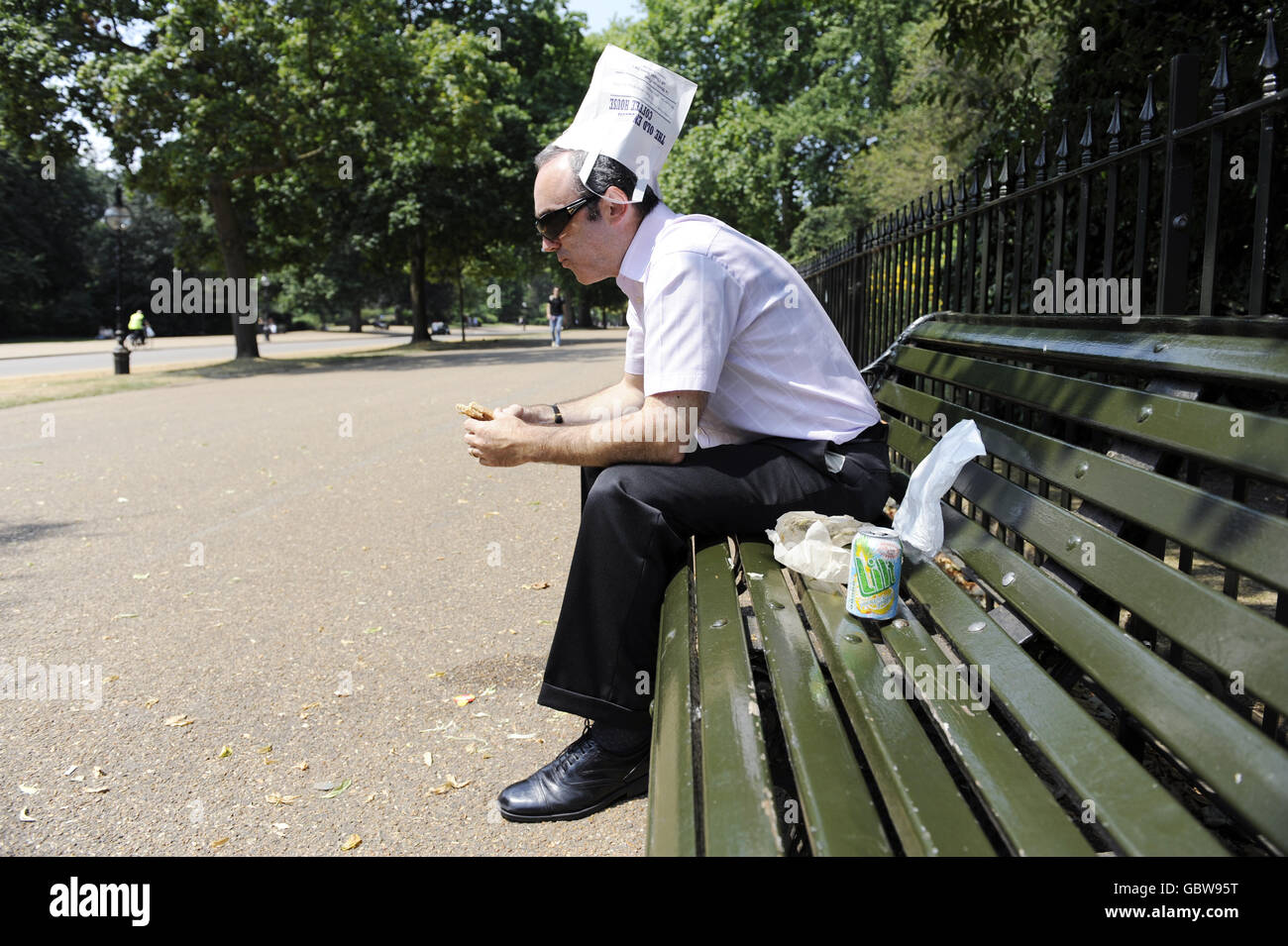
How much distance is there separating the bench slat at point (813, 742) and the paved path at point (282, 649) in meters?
0.80

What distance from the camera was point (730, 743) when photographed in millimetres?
1658

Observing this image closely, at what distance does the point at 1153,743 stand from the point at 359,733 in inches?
92.6

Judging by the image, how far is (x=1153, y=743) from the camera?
2.69 meters

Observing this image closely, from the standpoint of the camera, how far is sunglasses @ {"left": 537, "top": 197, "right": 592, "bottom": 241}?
2.90 metres

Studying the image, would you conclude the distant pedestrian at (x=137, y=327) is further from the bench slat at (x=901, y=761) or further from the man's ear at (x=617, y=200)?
the bench slat at (x=901, y=761)

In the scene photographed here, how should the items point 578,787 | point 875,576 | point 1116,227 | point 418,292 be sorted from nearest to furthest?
point 875,576 → point 578,787 → point 1116,227 → point 418,292

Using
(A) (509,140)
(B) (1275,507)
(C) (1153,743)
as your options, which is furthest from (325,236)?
(C) (1153,743)

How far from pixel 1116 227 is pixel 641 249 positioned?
5.06ft

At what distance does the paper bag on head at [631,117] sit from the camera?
2.91 meters

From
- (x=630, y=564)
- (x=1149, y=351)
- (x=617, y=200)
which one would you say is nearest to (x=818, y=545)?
(x=630, y=564)

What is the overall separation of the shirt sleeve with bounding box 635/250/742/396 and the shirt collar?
11.5 inches

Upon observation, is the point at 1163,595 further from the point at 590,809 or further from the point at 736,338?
the point at 590,809
